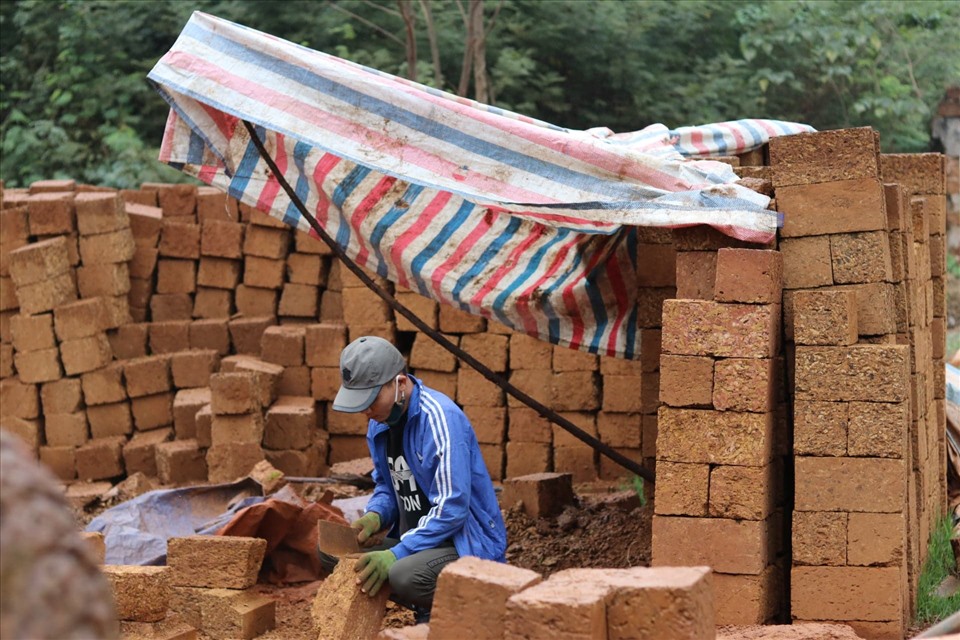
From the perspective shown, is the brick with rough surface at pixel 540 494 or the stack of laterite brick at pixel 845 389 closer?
the stack of laterite brick at pixel 845 389

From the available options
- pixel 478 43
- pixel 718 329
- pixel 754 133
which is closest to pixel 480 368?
pixel 718 329

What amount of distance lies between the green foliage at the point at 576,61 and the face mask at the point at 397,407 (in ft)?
32.7

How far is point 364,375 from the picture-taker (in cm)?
509

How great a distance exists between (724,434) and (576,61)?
1123 cm

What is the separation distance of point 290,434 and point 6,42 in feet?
35.1

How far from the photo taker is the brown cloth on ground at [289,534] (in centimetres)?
726

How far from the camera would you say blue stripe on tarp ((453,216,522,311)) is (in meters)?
6.73

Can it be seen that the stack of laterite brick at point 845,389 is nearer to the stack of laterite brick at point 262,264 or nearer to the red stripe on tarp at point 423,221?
the red stripe on tarp at point 423,221

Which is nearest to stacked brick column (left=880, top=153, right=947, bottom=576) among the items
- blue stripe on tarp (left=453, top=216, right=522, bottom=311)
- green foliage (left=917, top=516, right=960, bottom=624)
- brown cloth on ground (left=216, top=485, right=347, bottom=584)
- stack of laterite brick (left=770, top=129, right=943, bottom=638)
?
green foliage (left=917, top=516, right=960, bottom=624)

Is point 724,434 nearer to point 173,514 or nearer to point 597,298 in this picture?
point 597,298

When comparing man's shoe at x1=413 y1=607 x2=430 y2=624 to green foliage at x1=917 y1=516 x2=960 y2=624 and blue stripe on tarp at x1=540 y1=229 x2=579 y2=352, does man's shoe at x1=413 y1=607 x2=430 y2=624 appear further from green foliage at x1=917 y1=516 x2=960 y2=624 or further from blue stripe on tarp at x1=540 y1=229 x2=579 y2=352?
green foliage at x1=917 y1=516 x2=960 y2=624

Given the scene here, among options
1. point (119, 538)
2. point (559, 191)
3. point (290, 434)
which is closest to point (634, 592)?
point (559, 191)

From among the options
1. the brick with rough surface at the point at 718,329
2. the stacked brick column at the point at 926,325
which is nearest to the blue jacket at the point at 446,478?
the brick with rough surface at the point at 718,329

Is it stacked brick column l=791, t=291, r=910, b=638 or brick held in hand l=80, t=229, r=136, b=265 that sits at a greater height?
brick held in hand l=80, t=229, r=136, b=265
